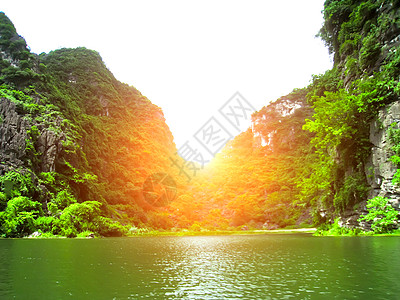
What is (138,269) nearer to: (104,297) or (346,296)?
(104,297)

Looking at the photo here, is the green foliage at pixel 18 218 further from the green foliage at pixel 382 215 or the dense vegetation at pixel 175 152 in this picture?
the green foliage at pixel 382 215

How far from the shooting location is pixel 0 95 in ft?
169

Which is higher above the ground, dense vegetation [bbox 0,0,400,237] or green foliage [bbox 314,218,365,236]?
dense vegetation [bbox 0,0,400,237]

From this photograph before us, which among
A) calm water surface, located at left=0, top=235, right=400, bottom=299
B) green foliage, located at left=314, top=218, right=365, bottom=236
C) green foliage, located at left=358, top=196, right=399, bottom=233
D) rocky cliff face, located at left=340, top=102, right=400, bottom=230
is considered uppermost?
rocky cliff face, located at left=340, top=102, right=400, bottom=230

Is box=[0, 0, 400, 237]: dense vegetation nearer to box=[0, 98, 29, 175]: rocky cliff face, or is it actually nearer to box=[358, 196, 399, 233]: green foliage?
box=[358, 196, 399, 233]: green foliage

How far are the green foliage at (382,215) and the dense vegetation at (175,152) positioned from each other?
11 centimetres

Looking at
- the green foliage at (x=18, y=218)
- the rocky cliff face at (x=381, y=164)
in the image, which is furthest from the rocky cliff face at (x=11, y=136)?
the rocky cliff face at (x=381, y=164)

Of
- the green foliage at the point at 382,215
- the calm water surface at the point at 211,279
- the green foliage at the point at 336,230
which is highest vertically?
the green foliage at the point at 382,215

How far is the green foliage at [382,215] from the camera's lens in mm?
25266

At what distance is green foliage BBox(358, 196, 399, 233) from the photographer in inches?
995

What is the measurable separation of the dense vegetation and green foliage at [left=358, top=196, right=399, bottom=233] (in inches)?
4.2

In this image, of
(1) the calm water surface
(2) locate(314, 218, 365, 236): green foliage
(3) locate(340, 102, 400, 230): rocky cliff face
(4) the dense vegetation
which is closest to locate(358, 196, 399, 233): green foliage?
(4) the dense vegetation

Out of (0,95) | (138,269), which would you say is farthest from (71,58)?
(138,269)

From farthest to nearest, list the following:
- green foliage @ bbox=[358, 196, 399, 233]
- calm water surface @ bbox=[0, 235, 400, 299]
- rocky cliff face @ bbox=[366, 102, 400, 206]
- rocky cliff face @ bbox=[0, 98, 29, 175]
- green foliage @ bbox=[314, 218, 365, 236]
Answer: rocky cliff face @ bbox=[0, 98, 29, 175] → green foliage @ bbox=[314, 218, 365, 236] → rocky cliff face @ bbox=[366, 102, 400, 206] → green foliage @ bbox=[358, 196, 399, 233] → calm water surface @ bbox=[0, 235, 400, 299]
